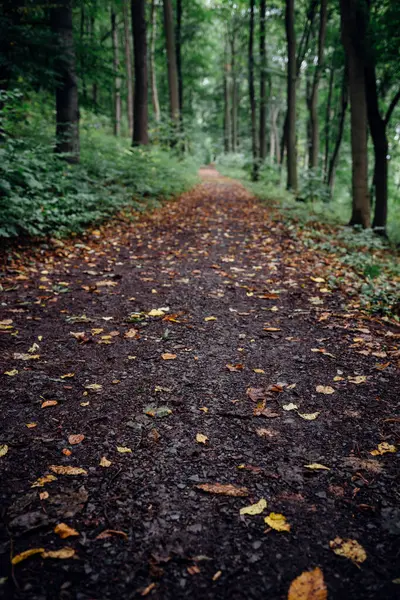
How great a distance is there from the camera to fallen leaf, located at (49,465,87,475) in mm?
1872

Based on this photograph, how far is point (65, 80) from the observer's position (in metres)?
7.74

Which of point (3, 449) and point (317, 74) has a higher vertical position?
point (317, 74)

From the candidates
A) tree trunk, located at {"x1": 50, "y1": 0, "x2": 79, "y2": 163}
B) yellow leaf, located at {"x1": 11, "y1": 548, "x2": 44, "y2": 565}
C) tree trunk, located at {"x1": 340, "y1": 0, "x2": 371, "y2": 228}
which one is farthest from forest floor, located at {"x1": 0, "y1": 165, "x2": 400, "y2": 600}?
tree trunk, located at {"x1": 340, "y1": 0, "x2": 371, "y2": 228}

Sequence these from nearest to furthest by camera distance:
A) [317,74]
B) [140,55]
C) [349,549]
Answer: [349,549] < [140,55] < [317,74]

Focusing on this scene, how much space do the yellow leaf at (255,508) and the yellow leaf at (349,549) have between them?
0.32 meters

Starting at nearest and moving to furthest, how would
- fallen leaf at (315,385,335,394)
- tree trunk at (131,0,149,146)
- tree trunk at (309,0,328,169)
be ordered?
fallen leaf at (315,385,335,394) < tree trunk at (131,0,149,146) < tree trunk at (309,0,328,169)

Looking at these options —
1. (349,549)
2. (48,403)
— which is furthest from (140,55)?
(349,549)

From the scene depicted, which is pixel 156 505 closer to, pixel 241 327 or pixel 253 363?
pixel 253 363

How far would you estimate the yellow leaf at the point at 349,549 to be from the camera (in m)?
1.48

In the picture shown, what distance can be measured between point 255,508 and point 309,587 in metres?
0.38

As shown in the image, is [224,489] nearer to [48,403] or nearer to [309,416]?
[309,416]

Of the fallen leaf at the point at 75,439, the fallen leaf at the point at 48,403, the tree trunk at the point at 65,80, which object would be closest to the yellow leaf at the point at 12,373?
the fallen leaf at the point at 48,403

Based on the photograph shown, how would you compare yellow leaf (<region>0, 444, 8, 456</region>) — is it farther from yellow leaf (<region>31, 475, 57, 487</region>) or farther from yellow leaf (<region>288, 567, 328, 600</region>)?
yellow leaf (<region>288, 567, 328, 600</region>)

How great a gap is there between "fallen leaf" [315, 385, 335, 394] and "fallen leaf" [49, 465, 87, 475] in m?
1.68
